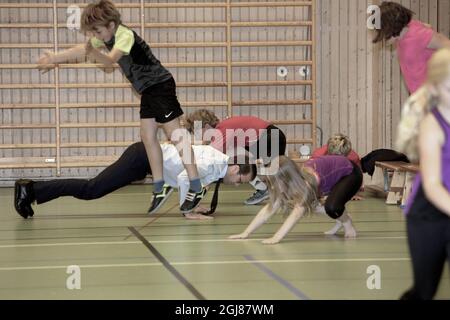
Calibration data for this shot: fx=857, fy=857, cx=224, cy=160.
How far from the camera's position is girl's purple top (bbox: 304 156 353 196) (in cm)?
627

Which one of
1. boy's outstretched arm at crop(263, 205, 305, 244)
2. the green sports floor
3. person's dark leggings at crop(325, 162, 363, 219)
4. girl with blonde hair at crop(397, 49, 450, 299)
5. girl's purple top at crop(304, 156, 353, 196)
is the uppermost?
girl with blonde hair at crop(397, 49, 450, 299)

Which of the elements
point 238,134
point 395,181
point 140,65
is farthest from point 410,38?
point 395,181

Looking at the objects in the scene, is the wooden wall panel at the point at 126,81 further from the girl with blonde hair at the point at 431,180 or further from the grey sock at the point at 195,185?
the girl with blonde hair at the point at 431,180

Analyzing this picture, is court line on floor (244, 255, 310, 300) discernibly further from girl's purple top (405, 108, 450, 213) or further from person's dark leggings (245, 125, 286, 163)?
person's dark leggings (245, 125, 286, 163)

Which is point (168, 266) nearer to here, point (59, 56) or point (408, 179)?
point (59, 56)

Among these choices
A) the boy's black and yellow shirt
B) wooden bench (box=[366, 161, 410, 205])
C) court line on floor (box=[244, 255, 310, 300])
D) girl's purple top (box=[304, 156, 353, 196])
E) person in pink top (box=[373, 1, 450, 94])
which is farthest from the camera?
wooden bench (box=[366, 161, 410, 205])

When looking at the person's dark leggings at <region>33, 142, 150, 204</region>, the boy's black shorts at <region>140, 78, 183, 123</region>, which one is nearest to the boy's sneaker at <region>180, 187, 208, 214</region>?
the person's dark leggings at <region>33, 142, 150, 204</region>

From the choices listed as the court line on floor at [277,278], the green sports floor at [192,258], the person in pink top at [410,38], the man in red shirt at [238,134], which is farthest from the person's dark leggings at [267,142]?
the court line on floor at [277,278]

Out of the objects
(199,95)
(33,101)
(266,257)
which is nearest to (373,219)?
(266,257)

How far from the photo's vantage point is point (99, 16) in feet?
21.7

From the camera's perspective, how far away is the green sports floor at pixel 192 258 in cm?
445

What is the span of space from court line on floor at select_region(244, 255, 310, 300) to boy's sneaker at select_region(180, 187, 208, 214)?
1.66 m

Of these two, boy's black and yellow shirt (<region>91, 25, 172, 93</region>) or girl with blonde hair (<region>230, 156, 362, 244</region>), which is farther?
boy's black and yellow shirt (<region>91, 25, 172, 93</region>)
